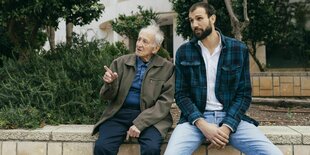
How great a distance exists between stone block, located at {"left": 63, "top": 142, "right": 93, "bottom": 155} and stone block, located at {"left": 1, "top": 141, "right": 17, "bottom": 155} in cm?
44

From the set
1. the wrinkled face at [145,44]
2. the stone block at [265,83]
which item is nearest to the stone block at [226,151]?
the wrinkled face at [145,44]

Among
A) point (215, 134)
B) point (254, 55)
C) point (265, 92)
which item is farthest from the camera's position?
point (254, 55)

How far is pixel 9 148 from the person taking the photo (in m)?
3.28

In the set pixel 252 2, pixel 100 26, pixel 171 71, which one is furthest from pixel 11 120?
pixel 100 26

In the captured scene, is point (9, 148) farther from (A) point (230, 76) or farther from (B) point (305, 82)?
(B) point (305, 82)

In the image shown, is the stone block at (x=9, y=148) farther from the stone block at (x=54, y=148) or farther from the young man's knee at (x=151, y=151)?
the young man's knee at (x=151, y=151)

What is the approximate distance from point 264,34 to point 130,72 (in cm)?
597

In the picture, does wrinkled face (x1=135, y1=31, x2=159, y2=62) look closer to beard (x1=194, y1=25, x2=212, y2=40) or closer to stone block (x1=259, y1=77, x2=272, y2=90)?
beard (x1=194, y1=25, x2=212, y2=40)

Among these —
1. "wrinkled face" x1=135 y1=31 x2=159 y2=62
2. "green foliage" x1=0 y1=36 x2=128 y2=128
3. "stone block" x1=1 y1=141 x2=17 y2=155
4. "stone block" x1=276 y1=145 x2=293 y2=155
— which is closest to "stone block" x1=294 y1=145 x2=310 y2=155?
"stone block" x1=276 y1=145 x2=293 y2=155

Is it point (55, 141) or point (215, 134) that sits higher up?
point (215, 134)

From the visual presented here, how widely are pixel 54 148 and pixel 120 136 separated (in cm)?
64

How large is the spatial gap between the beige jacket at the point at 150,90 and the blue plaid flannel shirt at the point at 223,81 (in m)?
0.16

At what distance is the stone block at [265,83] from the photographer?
27.1 ft

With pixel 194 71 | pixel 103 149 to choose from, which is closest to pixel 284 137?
pixel 194 71
